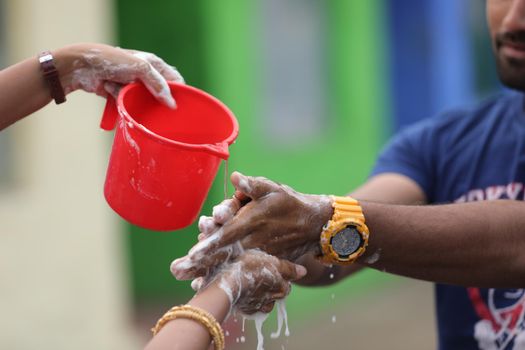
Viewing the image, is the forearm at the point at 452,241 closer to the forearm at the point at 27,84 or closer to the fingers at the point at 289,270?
the fingers at the point at 289,270

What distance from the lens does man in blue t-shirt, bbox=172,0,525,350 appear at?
2400mm

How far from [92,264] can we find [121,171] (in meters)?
3.73

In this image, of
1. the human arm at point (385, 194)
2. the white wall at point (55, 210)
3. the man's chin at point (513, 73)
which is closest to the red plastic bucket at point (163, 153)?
the human arm at point (385, 194)

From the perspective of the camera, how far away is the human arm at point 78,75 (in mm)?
2596

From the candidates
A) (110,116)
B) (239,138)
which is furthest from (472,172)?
(239,138)

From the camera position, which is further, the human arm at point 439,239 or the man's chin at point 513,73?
the man's chin at point 513,73

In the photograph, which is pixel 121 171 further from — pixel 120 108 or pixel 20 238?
pixel 20 238

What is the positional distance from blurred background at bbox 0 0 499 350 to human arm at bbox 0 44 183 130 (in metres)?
3.13

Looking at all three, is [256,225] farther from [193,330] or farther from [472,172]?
[472,172]

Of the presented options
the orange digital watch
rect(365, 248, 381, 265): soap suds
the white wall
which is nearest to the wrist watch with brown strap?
the orange digital watch

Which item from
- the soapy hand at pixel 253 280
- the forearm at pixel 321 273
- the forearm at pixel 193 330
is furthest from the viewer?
the forearm at pixel 321 273

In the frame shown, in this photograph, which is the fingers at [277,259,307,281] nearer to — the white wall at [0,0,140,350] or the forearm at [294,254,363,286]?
the forearm at [294,254,363,286]

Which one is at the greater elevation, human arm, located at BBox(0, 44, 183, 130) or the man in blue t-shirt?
human arm, located at BBox(0, 44, 183, 130)

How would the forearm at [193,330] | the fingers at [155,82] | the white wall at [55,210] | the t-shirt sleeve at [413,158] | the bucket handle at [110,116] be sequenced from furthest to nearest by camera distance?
the white wall at [55,210]
the t-shirt sleeve at [413,158]
the bucket handle at [110,116]
the fingers at [155,82]
the forearm at [193,330]
